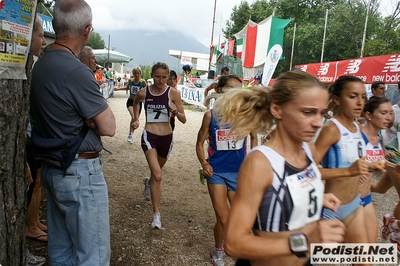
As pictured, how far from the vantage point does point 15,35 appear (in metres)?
2.14

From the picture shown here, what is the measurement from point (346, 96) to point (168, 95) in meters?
2.56

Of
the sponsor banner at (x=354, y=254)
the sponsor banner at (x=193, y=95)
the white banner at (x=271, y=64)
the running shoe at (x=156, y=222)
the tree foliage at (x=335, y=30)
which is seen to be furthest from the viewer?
the tree foliage at (x=335, y=30)

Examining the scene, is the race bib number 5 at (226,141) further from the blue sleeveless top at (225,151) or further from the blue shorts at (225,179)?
the blue shorts at (225,179)

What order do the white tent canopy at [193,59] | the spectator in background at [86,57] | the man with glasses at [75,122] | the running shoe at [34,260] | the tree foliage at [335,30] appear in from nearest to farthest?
the man with glasses at [75,122] → the running shoe at [34,260] → the spectator in background at [86,57] → the tree foliage at [335,30] → the white tent canopy at [193,59]

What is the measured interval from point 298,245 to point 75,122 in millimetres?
1593

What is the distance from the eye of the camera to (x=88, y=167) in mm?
2281

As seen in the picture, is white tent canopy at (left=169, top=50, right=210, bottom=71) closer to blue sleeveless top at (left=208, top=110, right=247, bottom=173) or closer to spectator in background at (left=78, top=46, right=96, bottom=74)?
spectator in background at (left=78, top=46, right=96, bottom=74)

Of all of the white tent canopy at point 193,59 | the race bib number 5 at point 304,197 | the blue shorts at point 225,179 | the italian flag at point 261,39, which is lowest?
the blue shorts at point 225,179

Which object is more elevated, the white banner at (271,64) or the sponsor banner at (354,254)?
the white banner at (271,64)

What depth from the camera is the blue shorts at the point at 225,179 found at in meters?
3.47

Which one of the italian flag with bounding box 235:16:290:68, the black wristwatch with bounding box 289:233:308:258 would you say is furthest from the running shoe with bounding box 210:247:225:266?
the italian flag with bounding box 235:16:290:68

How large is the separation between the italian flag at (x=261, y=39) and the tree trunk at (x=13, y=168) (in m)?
13.4

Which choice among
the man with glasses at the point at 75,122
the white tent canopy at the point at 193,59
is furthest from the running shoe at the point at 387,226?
the white tent canopy at the point at 193,59

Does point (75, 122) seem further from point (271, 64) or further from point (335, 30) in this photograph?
point (335, 30)
